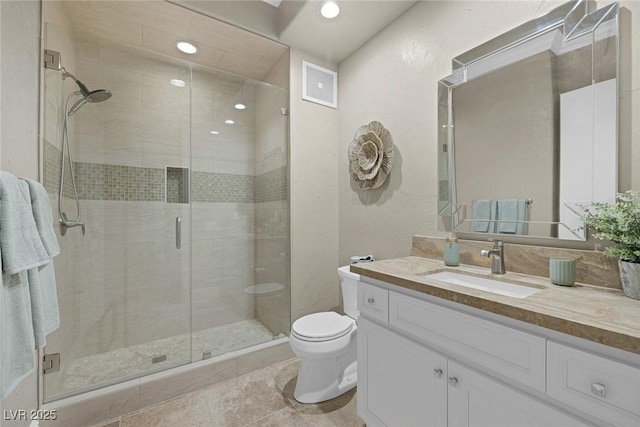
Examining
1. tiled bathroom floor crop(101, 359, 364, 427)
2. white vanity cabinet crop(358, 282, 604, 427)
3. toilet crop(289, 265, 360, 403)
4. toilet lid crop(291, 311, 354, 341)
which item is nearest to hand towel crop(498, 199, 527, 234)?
white vanity cabinet crop(358, 282, 604, 427)

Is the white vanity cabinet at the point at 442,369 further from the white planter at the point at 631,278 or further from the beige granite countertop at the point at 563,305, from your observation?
the white planter at the point at 631,278

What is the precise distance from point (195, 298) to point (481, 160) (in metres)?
2.35

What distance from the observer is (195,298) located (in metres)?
2.32

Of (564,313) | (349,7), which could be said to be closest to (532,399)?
(564,313)

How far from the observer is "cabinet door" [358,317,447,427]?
1015 mm

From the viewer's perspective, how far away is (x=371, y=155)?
206cm

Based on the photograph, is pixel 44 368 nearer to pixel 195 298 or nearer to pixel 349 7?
pixel 195 298

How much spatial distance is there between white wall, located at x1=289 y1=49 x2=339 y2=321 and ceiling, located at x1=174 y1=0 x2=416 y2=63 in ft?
0.55

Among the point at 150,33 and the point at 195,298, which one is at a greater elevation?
the point at 150,33

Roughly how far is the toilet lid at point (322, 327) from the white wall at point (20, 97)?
50.6 inches

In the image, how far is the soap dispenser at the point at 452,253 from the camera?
4.72 ft

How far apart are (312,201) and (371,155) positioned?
0.64 m

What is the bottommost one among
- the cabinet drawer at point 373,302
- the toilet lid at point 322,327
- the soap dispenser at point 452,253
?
the toilet lid at point 322,327

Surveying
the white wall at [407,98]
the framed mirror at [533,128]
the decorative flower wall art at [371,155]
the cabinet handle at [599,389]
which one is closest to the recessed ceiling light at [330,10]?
the white wall at [407,98]
